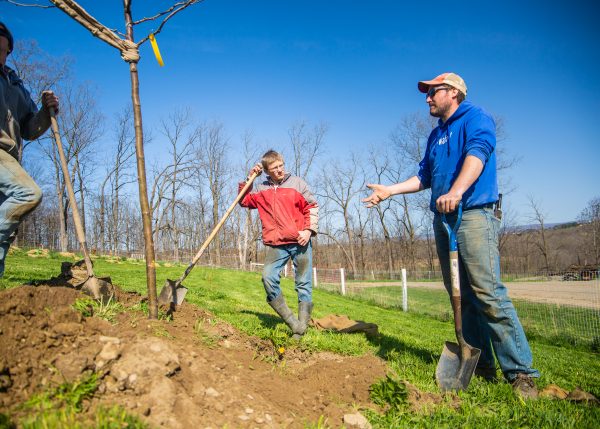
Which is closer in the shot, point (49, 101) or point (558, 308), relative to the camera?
point (49, 101)

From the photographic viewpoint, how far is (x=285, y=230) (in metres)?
4.18

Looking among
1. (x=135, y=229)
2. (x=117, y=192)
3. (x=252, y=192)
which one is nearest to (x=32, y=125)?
(x=252, y=192)

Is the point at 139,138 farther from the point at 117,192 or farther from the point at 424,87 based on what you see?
the point at 117,192

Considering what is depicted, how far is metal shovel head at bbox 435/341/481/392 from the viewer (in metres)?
2.89

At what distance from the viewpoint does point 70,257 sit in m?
15.2

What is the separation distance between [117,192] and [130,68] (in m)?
36.7

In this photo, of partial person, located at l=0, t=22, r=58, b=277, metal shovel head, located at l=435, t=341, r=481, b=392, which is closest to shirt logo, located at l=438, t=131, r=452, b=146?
metal shovel head, located at l=435, t=341, r=481, b=392

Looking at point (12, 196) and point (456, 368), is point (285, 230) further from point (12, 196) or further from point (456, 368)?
point (12, 196)

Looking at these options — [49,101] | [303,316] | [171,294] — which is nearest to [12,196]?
[49,101]

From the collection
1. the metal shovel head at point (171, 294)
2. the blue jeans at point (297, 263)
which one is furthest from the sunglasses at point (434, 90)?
the metal shovel head at point (171, 294)

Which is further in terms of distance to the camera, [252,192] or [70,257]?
[70,257]

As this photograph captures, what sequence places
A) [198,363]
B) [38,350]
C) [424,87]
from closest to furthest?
[38,350] → [198,363] → [424,87]

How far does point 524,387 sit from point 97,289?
12.0 feet

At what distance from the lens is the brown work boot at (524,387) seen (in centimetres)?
284
